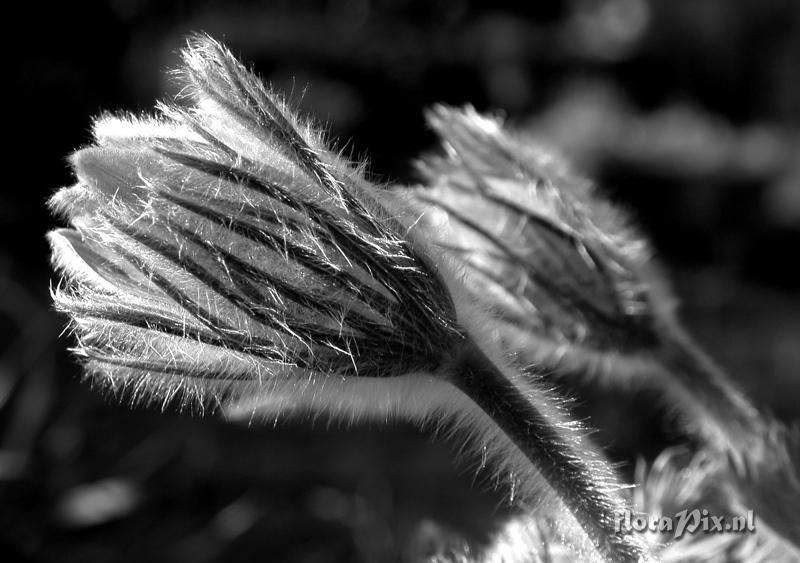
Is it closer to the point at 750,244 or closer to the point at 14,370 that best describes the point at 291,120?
the point at 14,370

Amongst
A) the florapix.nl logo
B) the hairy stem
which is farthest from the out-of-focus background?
the hairy stem

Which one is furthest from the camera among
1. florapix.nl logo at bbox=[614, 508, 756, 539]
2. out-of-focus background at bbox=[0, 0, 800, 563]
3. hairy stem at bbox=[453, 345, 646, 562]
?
out-of-focus background at bbox=[0, 0, 800, 563]

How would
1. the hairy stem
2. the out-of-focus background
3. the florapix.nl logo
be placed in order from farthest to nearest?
the out-of-focus background → the florapix.nl logo → the hairy stem

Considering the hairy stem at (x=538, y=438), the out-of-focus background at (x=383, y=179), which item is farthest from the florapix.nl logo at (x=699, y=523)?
the out-of-focus background at (x=383, y=179)

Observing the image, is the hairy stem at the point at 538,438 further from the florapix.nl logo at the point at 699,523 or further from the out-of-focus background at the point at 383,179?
the out-of-focus background at the point at 383,179

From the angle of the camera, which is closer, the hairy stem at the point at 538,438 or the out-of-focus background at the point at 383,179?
the hairy stem at the point at 538,438

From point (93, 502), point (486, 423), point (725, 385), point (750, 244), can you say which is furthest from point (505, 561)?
point (750, 244)

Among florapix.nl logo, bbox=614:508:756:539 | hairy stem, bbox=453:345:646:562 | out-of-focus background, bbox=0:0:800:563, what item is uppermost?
hairy stem, bbox=453:345:646:562

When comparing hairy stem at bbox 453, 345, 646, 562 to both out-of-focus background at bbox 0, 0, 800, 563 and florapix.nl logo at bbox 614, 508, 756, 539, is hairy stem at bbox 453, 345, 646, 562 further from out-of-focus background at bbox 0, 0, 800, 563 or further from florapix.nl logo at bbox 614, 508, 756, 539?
out-of-focus background at bbox 0, 0, 800, 563
